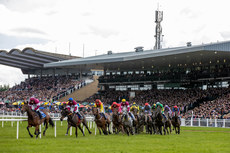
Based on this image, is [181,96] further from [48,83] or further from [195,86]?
[48,83]

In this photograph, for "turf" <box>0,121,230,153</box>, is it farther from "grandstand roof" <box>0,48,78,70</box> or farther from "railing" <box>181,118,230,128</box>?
"grandstand roof" <box>0,48,78,70</box>

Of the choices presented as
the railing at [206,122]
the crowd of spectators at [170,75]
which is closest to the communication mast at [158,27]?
the crowd of spectators at [170,75]

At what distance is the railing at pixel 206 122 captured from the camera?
28795mm

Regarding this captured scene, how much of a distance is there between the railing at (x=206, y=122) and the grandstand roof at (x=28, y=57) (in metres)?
29.7

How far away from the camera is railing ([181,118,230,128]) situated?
94.5 ft

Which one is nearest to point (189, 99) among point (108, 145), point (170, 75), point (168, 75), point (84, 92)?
point (170, 75)

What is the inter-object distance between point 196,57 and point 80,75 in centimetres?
2511

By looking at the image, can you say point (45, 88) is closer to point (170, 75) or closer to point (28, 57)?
point (28, 57)

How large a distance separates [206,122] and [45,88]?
35.9 m

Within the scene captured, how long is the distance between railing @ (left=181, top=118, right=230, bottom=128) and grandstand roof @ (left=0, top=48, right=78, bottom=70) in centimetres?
2969

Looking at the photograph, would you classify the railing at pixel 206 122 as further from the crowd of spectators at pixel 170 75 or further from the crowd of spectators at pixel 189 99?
the crowd of spectators at pixel 170 75

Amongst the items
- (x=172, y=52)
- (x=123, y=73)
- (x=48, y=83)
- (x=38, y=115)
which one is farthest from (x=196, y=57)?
(x=48, y=83)

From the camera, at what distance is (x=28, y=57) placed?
191ft

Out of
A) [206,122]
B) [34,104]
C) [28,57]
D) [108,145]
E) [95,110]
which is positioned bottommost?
[206,122]
